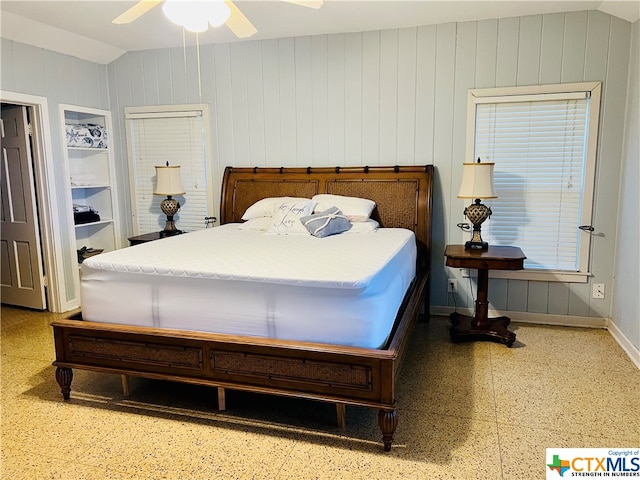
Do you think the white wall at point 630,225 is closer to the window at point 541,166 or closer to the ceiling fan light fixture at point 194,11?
the window at point 541,166

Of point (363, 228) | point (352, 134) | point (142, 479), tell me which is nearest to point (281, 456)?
point (142, 479)

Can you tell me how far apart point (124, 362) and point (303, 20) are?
2.96 meters

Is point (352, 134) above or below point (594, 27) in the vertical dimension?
below

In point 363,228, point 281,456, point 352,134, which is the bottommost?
point 281,456

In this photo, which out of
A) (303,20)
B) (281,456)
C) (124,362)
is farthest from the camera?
(303,20)

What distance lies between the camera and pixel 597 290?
12.7 feet

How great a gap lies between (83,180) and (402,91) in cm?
334

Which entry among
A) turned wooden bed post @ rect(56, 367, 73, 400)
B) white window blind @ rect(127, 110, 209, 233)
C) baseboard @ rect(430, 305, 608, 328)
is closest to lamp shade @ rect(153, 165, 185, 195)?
white window blind @ rect(127, 110, 209, 233)

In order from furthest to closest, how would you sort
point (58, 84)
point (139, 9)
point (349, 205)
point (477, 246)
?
1. point (58, 84)
2. point (349, 205)
3. point (477, 246)
4. point (139, 9)

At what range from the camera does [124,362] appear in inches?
104

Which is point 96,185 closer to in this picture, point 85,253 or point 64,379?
point 85,253

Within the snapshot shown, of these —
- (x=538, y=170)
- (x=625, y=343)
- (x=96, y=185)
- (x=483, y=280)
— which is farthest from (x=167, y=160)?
(x=625, y=343)

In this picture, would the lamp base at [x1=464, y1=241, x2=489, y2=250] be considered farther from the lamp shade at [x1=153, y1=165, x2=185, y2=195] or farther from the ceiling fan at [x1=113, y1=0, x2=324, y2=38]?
the lamp shade at [x1=153, y1=165, x2=185, y2=195]

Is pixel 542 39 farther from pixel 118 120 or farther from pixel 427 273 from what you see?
pixel 118 120
